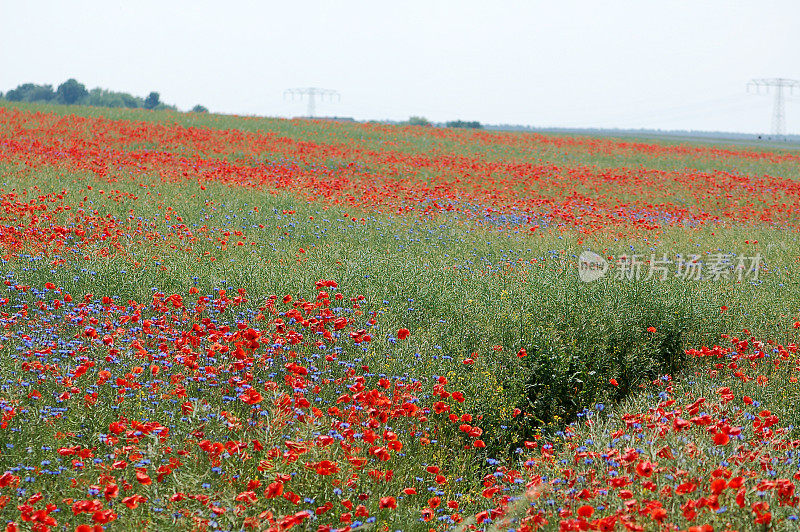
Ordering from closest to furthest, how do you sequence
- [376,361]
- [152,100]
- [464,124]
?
[376,361], [464,124], [152,100]

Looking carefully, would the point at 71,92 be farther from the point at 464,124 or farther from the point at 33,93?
the point at 464,124

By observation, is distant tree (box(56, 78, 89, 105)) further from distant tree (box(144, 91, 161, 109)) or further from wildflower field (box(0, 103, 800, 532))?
wildflower field (box(0, 103, 800, 532))

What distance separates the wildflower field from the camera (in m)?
3.40

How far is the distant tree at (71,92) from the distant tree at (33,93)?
149 inches

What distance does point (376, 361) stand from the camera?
5.34 meters

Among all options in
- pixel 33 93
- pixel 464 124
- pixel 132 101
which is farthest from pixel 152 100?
pixel 464 124

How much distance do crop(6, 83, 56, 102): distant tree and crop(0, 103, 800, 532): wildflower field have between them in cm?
7840

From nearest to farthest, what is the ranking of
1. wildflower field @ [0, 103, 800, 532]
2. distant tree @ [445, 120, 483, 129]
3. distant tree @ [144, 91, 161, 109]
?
wildflower field @ [0, 103, 800, 532] < distant tree @ [445, 120, 483, 129] < distant tree @ [144, 91, 161, 109]

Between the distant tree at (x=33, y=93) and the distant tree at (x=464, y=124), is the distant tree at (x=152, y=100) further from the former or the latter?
the distant tree at (x=464, y=124)

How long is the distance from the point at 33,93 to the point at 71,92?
9.20 m

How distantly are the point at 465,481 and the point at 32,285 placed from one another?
14.7 feet

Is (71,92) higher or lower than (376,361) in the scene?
higher

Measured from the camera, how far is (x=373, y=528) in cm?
339

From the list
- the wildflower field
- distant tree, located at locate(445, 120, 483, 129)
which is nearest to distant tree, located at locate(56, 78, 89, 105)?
distant tree, located at locate(445, 120, 483, 129)
